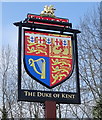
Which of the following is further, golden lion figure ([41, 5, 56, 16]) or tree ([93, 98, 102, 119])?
tree ([93, 98, 102, 119])

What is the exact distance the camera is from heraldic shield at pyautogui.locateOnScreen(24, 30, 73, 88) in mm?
8875

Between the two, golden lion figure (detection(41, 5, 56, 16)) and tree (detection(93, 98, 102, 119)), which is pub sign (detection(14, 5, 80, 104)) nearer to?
golden lion figure (detection(41, 5, 56, 16))

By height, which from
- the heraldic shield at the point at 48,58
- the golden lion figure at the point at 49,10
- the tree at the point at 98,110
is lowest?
the tree at the point at 98,110

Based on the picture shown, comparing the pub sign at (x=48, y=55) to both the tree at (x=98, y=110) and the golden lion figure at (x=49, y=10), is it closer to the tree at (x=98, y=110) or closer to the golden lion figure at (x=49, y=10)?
the golden lion figure at (x=49, y=10)

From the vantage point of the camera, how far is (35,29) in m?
9.30

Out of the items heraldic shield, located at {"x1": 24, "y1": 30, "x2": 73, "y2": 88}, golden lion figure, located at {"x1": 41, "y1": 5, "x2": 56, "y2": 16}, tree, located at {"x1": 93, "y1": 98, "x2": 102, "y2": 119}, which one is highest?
golden lion figure, located at {"x1": 41, "y1": 5, "x2": 56, "y2": 16}

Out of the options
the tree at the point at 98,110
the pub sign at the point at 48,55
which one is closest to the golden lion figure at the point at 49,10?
the pub sign at the point at 48,55

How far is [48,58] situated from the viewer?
9109 mm

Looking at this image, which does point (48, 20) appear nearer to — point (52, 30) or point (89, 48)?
point (52, 30)

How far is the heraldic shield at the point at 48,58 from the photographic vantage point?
888 cm

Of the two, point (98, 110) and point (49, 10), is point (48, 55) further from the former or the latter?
point (98, 110)

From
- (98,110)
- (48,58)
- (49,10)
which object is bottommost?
(98,110)

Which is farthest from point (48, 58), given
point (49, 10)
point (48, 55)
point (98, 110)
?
point (98, 110)

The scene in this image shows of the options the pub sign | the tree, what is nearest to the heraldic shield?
the pub sign
